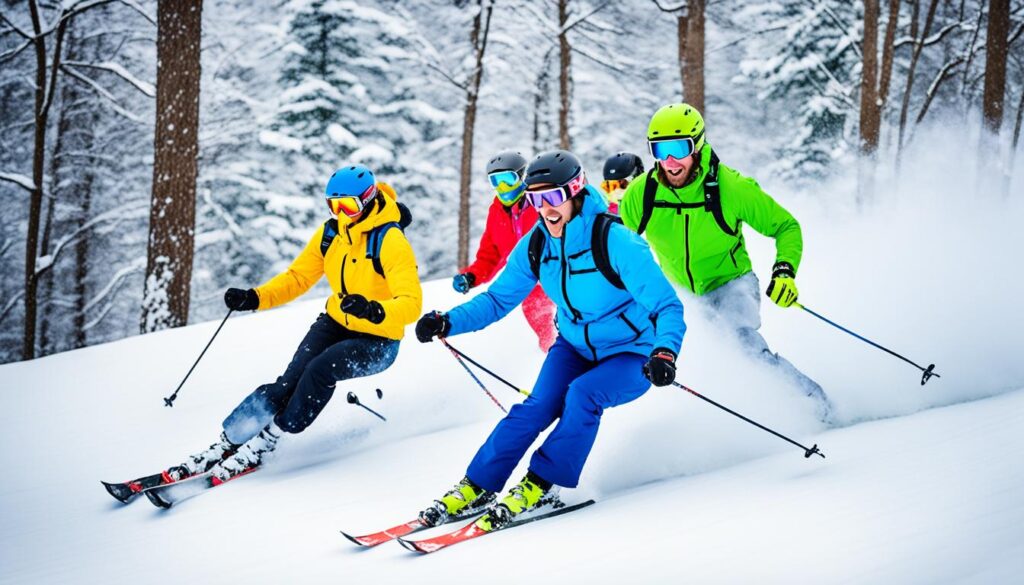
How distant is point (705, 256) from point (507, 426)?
2112mm

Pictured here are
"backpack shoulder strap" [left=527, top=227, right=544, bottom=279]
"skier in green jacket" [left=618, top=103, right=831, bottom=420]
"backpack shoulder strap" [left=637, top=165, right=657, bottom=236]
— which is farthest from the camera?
"backpack shoulder strap" [left=637, top=165, right=657, bottom=236]

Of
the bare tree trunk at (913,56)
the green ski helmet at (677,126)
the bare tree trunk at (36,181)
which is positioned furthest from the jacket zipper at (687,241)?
the bare tree trunk at (913,56)

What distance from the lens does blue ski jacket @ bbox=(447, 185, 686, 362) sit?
12.3ft

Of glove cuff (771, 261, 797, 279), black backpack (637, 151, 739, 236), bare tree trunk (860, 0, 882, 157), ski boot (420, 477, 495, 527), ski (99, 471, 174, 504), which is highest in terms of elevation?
bare tree trunk (860, 0, 882, 157)

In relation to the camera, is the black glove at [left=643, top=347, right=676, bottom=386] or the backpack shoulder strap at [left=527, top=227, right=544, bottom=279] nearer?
the black glove at [left=643, top=347, right=676, bottom=386]

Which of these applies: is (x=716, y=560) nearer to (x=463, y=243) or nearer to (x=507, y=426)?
(x=507, y=426)

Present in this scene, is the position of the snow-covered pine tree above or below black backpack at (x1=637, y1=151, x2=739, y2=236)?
above

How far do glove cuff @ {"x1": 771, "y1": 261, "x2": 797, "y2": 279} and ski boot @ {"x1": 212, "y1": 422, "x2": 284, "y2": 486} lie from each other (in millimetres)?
3370

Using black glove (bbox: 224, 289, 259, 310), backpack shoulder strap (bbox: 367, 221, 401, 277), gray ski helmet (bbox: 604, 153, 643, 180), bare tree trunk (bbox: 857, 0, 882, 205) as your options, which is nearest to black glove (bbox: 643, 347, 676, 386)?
backpack shoulder strap (bbox: 367, 221, 401, 277)

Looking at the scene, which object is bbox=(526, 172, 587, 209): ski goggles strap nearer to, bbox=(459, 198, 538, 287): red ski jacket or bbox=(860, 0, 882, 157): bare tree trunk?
bbox=(459, 198, 538, 287): red ski jacket

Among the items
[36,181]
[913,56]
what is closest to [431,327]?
[36,181]

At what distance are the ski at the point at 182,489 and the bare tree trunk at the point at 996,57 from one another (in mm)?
15247

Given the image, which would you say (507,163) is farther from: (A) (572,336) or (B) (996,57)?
(B) (996,57)

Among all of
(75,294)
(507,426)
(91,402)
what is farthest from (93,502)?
(75,294)
